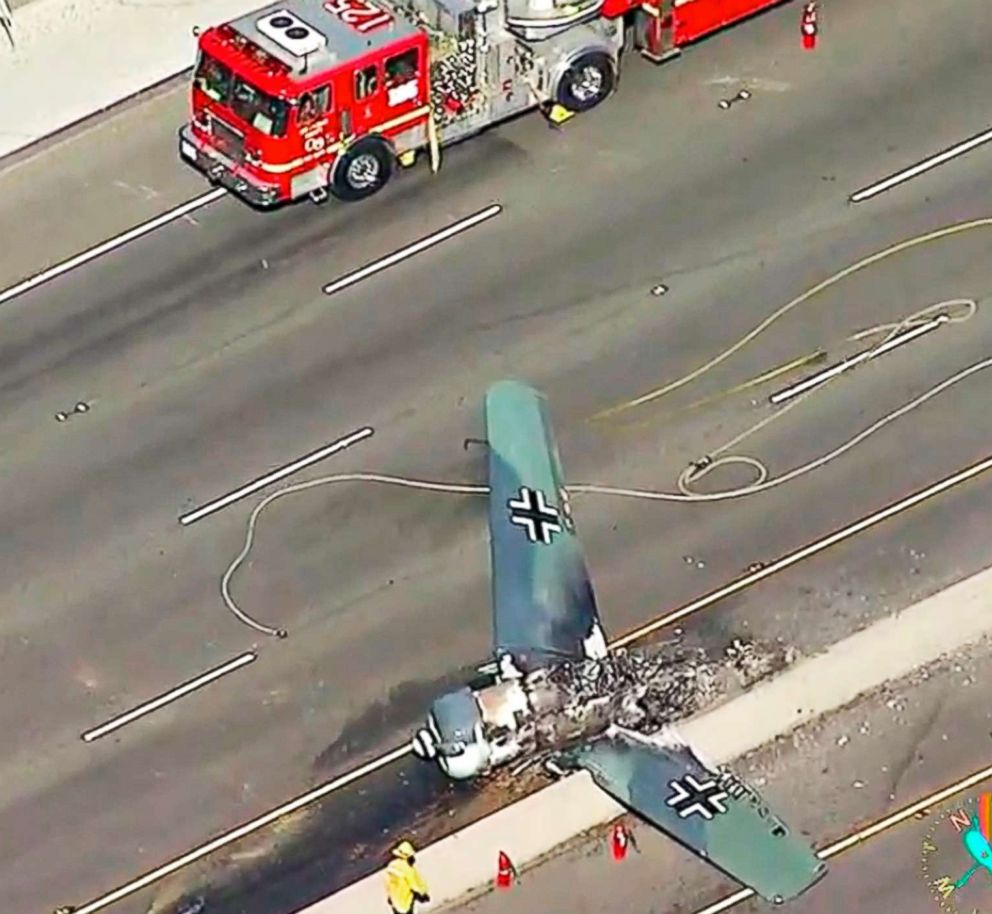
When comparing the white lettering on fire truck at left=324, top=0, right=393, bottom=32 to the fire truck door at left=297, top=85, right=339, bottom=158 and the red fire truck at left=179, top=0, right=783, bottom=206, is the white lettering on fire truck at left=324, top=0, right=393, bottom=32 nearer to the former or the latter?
the red fire truck at left=179, top=0, right=783, bottom=206

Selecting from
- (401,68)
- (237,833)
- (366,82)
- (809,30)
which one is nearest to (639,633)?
(237,833)

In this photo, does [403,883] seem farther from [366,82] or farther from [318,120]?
[366,82]

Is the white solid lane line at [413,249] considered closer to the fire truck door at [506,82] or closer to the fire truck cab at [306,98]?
the fire truck cab at [306,98]

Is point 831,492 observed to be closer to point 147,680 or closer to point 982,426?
point 982,426

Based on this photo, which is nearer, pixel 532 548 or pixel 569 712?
pixel 569 712

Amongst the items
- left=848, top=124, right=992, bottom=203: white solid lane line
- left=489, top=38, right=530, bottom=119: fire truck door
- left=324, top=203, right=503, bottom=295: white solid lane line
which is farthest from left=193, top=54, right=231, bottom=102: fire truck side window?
left=848, top=124, right=992, bottom=203: white solid lane line

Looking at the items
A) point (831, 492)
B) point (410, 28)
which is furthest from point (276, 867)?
point (410, 28)

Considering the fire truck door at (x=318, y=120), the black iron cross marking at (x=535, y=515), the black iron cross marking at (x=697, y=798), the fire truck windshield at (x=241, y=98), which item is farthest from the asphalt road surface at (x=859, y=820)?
the fire truck windshield at (x=241, y=98)
